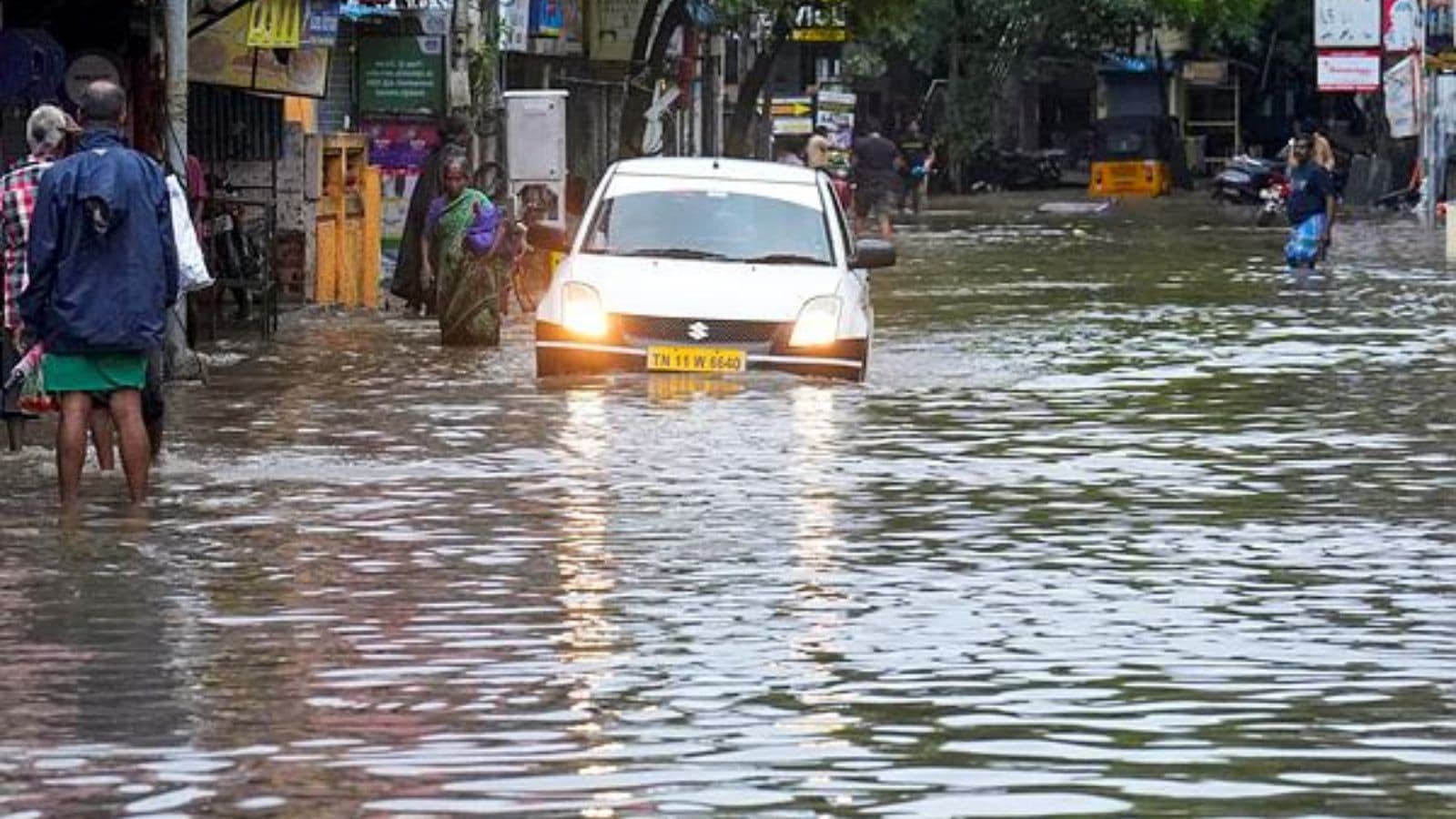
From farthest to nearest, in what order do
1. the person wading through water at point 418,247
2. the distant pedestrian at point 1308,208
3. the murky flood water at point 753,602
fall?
the distant pedestrian at point 1308,208, the person wading through water at point 418,247, the murky flood water at point 753,602

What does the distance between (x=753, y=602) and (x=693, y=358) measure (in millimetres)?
8812

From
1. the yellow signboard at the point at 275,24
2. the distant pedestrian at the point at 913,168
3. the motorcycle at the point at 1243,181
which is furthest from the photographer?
the motorcycle at the point at 1243,181

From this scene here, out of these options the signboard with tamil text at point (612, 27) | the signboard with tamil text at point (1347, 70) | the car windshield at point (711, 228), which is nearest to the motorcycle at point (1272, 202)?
the signboard with tamil text at point (1347, 70)

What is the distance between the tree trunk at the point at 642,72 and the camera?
5091 centimetres

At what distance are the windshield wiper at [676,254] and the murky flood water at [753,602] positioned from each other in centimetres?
92

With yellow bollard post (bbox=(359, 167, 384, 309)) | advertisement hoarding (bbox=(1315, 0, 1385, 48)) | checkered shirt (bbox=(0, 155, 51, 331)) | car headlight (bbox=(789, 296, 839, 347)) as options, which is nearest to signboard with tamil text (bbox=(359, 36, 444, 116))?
yellow bollard post (bbox=(359, 167, 384, 309))

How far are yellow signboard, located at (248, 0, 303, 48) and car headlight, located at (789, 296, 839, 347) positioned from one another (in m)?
8.38

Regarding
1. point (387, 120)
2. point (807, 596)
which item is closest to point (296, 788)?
point (807, 596)

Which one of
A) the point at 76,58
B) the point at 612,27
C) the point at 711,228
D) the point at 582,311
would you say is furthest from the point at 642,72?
the point at 582,311

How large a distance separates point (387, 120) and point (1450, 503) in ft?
80.3

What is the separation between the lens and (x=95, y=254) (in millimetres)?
14461

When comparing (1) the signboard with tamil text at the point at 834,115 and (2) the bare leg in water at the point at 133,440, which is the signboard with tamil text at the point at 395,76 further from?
(1) the signboard with tamil text at the point at 834,115

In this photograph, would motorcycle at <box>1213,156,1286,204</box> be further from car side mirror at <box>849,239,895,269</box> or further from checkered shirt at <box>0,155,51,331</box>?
checkered shirt at <box>0,155,51,331</box>

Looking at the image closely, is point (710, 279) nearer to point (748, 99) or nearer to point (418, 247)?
point (418, 247)
